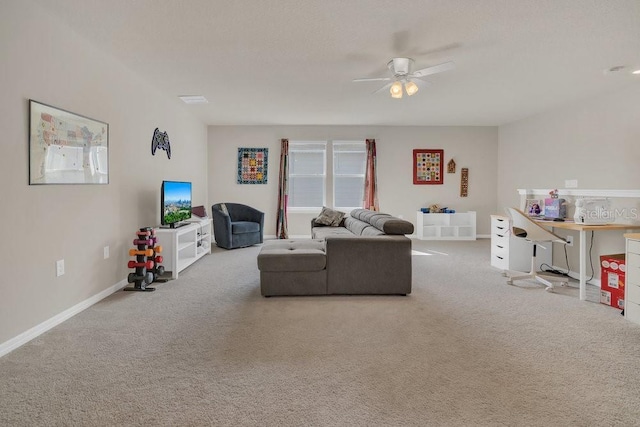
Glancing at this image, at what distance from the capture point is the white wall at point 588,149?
4.14 metres

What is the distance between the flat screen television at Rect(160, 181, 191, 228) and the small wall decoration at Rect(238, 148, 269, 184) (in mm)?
2243

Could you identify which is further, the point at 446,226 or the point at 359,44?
the point at 446,226

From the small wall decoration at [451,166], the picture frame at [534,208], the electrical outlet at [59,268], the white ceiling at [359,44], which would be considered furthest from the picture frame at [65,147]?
the small wall decoration at [451,166]

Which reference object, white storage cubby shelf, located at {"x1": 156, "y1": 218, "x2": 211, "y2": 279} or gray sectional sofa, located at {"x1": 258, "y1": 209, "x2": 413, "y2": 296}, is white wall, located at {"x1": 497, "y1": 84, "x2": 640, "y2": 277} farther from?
white storage cubby shelf, located at {"x1": 156, "y1": 218, "x2": 211, "y2": 279}

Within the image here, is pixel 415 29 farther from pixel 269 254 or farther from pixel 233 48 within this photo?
pixel 269 254

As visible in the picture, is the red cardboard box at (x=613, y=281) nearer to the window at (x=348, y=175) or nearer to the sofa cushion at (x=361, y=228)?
the sofa cushion at (x=361, y=228)

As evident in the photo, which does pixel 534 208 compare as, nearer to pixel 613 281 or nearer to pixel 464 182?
pixel 613 281

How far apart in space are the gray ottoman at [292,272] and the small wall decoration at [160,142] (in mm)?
2334

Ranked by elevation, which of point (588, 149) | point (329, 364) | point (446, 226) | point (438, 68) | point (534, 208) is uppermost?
point (438, 68)

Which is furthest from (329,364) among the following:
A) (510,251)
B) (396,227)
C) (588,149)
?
(588,149)

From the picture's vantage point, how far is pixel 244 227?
6391 millimetres

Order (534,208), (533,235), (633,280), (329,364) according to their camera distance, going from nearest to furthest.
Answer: (329,364)
(633,280)
(533,235)
(534,208)

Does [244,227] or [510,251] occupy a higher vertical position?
[244,227]

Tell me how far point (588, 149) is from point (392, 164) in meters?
3.48
